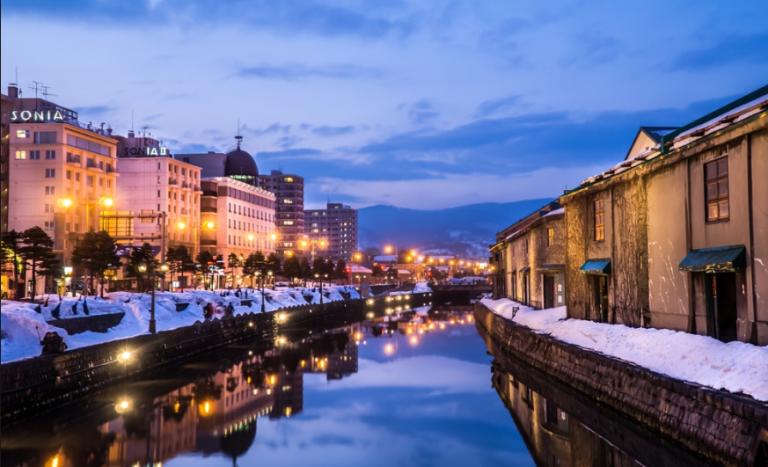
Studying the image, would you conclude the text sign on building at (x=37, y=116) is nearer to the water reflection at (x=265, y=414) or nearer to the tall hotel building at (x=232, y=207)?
the tall hotel building at (x=232, y=207)

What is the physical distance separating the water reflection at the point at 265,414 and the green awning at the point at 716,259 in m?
8.39

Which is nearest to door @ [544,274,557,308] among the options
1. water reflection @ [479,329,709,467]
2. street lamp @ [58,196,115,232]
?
water reflection @ [479,329,709,467]

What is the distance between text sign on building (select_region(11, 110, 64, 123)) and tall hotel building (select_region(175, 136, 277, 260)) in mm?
31763

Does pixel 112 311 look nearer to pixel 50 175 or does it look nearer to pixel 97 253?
pixel 97 253

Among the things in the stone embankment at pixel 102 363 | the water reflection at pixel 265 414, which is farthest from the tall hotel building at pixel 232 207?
the water reflection at pixel 265 414

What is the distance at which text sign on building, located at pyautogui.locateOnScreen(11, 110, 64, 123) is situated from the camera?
9381 centimetres

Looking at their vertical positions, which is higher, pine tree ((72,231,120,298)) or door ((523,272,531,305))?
pine tree ((72,231,120,298))

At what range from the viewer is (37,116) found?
93.8m

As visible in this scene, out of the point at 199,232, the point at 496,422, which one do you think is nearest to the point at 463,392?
the point at 496,422

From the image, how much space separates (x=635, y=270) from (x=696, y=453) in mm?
12731

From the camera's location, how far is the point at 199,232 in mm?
122688

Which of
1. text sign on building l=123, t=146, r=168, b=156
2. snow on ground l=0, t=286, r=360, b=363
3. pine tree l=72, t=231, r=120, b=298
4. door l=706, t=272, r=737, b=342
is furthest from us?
text sign on building l=123, t=146, r=168, b=156

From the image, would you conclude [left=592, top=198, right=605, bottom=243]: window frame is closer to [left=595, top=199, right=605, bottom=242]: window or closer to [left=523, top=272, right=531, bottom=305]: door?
[left=595, top=199, right=605, bottom=242]: window

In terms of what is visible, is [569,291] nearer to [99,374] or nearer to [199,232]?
[99,374]
